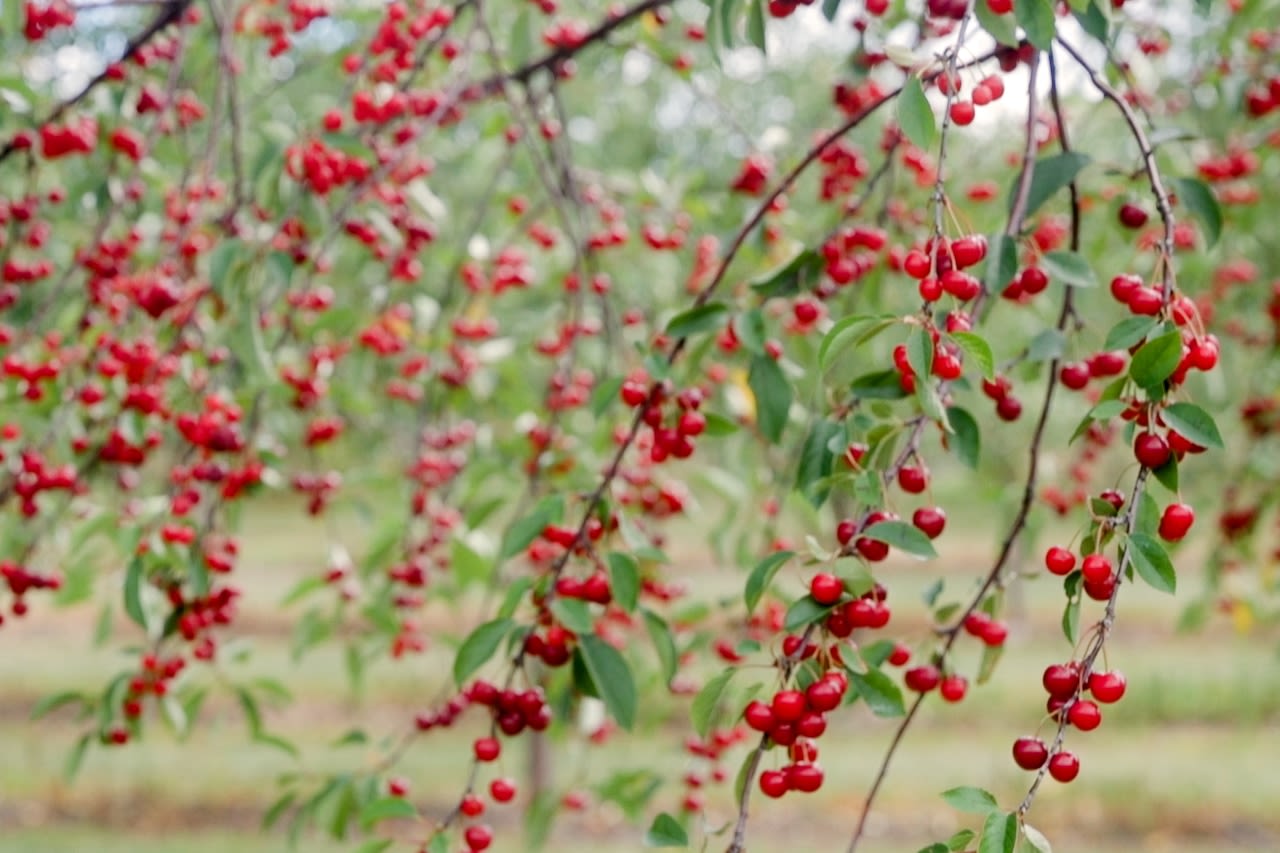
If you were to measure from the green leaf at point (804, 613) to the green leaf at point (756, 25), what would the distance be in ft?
2.49

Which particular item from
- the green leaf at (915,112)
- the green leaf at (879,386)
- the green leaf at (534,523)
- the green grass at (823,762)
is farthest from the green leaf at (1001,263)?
the green grass at (823,762)

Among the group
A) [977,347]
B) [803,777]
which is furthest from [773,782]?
[977,347]

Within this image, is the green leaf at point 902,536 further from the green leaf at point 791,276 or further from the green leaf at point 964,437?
the green leaf at point 791,276

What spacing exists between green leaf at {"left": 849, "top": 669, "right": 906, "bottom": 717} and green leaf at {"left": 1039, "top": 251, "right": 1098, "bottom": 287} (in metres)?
0.49

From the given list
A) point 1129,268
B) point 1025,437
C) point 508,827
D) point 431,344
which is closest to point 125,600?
point 431,344

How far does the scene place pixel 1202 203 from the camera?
1.57 m

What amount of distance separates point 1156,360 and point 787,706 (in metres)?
0.43

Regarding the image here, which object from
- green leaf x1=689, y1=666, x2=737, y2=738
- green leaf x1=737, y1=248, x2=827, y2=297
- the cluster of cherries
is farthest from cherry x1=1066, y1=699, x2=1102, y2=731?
green leaf x1=737, y1=248, x2=827, y2=297

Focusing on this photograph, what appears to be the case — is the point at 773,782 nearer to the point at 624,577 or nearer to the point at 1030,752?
the point at 1030,752

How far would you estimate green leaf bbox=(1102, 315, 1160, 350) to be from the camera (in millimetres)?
1074

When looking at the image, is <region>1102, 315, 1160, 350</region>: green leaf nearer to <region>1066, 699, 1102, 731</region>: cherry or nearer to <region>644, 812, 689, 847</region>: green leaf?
<region>1066, 699, 1102, 731</region>: cherry

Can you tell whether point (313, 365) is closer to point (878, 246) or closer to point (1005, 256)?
point (878, 246)

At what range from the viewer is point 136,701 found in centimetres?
213

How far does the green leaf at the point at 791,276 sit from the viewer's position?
5.27ft
